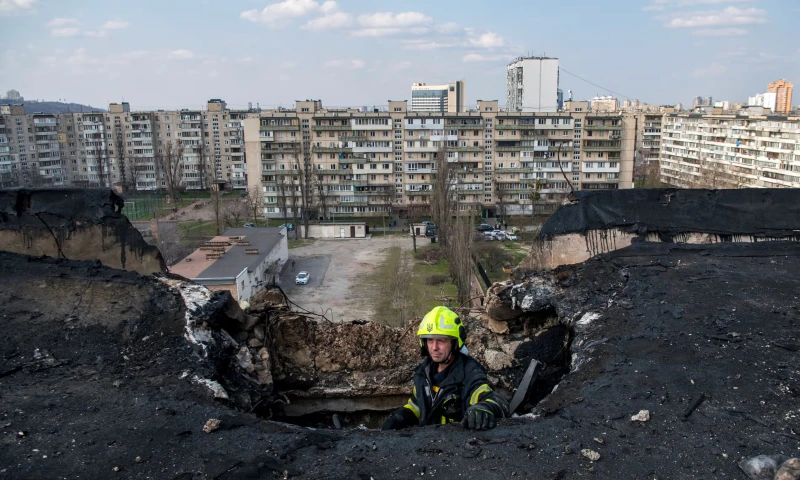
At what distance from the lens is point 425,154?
48188mm

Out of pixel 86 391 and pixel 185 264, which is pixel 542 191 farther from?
pixel 86 391

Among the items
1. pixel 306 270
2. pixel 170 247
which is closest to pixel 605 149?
pixel 306 270

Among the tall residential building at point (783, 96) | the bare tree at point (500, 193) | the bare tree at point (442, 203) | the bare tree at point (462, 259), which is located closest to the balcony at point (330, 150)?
the bare tree at point (500, 193)

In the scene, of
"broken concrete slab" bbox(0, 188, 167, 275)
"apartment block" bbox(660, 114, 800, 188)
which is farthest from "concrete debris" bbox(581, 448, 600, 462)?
"apartment block" bbox(660, 114, 800, 188)

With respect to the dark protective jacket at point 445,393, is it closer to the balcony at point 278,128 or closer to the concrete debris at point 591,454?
the concrete debris at point 591,454

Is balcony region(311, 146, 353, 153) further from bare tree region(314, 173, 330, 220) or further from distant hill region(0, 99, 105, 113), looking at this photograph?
distant hill region(0, 99, 105, 113)

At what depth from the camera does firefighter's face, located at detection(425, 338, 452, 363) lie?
483cm

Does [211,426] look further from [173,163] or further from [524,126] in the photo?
[173,163]

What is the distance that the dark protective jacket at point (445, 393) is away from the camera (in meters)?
4.75

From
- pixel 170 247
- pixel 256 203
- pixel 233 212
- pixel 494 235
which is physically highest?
pixel 256 203

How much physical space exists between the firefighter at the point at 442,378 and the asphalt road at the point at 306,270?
2444cm

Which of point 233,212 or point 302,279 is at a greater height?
point 233,212

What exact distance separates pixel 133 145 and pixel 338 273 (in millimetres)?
36312

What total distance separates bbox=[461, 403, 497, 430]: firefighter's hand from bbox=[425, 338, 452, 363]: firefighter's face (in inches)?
26.8
